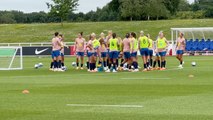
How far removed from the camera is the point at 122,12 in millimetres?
109000

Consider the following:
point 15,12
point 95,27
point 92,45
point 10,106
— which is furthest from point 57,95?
point 15,12

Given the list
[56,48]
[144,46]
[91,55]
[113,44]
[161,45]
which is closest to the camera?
[113,44]

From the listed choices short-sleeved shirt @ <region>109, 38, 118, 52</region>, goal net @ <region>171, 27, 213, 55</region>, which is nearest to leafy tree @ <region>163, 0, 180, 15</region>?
goal net @ <region>171, 27, 213, 55</region>

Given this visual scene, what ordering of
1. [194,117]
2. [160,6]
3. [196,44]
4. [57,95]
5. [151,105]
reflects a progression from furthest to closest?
1. [160,6]
2. [196,44]
3. [57,95]
4. [151,105]
5. [194,117]

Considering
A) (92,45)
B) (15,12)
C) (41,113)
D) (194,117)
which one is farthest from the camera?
(15,12)

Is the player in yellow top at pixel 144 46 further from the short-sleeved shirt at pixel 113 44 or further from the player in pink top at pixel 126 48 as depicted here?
the short-sleeved shirt at pixel 113 44

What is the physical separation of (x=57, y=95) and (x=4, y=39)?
69.1 meters

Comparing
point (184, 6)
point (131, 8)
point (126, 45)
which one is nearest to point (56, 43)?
point (126, 45)

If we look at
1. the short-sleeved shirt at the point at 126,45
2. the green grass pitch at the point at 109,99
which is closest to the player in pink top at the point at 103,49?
the short-sleeved shirt at the point at 126,45

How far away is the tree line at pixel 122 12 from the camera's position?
315 ft

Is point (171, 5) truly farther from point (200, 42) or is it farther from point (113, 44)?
point (113, 44)

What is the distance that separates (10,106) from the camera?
1619cm

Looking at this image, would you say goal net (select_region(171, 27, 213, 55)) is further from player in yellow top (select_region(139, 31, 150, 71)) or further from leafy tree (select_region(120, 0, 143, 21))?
leafy tree (select_region(120, 0, 143, 21))

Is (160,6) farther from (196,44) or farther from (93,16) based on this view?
(196,44)
